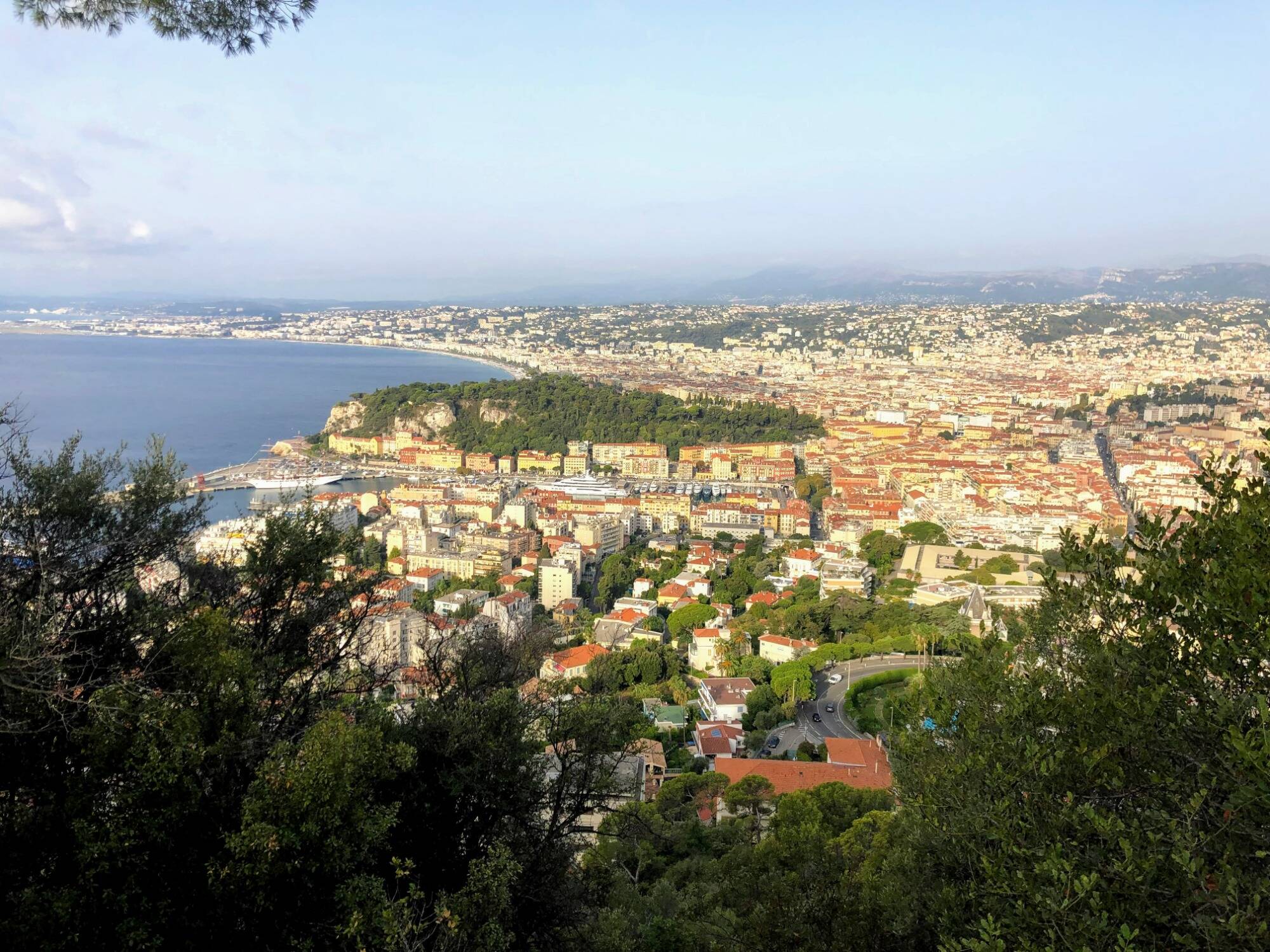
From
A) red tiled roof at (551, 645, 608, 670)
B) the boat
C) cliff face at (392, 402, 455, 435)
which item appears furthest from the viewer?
cliff face at (392, 402, 455, 435)

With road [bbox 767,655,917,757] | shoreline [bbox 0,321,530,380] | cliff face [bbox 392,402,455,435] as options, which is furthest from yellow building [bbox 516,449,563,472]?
shoreline [bbox 0,321,530,380]

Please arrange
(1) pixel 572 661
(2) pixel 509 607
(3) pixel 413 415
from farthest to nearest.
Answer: (3) pixel 413 415
(2) pixel 509 607
(1) pixel 572 661

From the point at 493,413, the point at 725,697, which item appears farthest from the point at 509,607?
the point at 493,413

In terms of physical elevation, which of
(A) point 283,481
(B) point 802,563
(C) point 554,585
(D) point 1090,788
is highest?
(D) point 1090,788

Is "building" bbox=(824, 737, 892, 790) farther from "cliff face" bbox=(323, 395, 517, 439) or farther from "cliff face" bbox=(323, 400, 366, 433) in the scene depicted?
"cliff face" bbox=(323, 400, 366, 433)

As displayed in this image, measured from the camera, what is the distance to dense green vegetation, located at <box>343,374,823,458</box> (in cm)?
2861

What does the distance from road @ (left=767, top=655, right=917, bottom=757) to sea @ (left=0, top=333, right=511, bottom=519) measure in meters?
9.46

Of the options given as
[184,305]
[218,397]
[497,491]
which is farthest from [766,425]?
[184,305]

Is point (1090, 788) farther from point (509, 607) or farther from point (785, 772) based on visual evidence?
point (509, 607)

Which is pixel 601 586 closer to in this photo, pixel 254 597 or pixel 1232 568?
pixel 254 597

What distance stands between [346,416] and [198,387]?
44.7 ft

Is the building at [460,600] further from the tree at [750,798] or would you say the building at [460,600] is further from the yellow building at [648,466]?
the yellow building at [648,466]

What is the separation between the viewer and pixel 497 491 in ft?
73.1

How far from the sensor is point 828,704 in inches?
388
